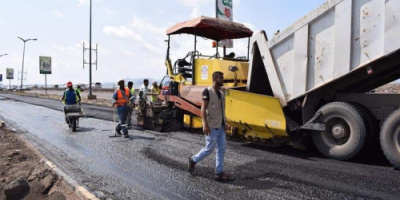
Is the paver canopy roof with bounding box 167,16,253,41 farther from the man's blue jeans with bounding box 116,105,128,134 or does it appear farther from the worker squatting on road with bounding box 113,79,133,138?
the man's blue jeans with bounding box 116,105,128,134

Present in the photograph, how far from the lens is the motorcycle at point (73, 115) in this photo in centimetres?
1098

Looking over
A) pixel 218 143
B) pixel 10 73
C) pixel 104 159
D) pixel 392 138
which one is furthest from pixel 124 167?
pixel 10 73

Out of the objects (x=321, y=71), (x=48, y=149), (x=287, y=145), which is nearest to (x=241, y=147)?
(x=287, y=145)

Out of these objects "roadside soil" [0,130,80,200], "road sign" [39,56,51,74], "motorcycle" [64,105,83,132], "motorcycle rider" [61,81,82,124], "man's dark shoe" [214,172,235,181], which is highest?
"road sign" [39,56,51,74]

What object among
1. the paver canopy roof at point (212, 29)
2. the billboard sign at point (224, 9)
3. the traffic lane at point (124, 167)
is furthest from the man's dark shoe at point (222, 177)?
the billboard sign at point (224, 9)

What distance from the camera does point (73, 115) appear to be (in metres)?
11.1

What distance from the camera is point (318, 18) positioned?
6.33 meters

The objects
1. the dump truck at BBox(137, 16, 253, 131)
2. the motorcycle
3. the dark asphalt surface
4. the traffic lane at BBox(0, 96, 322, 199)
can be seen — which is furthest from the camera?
the motorcycle

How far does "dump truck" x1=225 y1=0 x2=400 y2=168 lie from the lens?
18.4ft

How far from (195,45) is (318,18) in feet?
13.0

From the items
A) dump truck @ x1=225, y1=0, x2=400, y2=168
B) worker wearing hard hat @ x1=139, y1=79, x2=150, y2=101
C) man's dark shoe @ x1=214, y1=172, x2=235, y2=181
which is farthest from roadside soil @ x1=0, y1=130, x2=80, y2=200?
worker wearing hard hat @ x1=139, y1=79, x2=150, y2=101

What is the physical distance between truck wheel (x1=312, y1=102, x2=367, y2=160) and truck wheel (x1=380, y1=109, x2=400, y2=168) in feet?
1.09

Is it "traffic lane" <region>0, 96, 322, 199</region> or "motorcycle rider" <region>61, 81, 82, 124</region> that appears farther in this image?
"motorcycle rider" <region>61, 81, 82, 124</region>

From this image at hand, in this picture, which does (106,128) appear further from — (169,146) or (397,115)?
(397,115)
